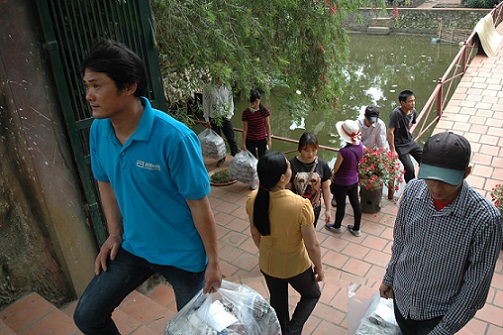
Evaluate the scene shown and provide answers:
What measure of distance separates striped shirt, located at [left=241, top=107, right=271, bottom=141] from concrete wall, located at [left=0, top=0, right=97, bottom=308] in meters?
3.25

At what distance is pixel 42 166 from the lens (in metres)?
2.58

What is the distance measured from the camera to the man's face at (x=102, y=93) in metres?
1.69

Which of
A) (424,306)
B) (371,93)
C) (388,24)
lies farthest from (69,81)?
(388,24)

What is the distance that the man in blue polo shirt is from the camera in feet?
5.58

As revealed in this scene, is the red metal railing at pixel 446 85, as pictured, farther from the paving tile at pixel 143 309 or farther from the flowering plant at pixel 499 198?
the paving tile at pixel 143 309

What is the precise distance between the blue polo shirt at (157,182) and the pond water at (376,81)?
213 inches

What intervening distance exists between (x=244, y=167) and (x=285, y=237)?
3175mm

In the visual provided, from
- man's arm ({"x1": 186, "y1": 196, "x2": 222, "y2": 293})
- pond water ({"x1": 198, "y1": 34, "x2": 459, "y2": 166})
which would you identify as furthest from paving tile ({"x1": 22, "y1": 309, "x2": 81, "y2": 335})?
pond water ({"x1": 198, "y1": 34, "x2": 459, "y2": 166})

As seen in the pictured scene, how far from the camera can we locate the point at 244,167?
564 centimetres

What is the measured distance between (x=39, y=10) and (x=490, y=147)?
21.0ft

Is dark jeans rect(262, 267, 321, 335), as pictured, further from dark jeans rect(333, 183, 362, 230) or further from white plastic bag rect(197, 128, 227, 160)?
white plastic bag rect(197, 128, 227, 160)

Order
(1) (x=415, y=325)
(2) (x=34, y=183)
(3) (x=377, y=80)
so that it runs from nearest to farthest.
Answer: (1) (x=415, y=325) < (2) (x=34, y=183) < (3) (x=377, y=80)

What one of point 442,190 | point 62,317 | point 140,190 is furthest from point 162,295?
point 442,190

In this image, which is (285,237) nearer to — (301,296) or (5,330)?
(301,296)
